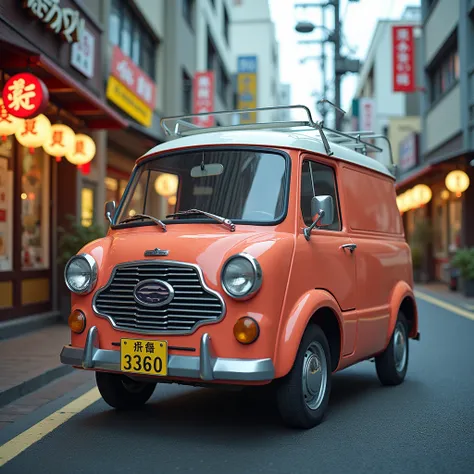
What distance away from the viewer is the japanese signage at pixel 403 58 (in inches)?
931

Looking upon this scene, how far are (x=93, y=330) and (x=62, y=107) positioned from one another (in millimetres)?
6993

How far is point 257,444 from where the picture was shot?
15.3ft

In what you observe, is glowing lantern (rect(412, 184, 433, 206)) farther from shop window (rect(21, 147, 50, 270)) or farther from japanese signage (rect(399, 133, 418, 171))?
shop window (rect(21, 147, 50, 270))

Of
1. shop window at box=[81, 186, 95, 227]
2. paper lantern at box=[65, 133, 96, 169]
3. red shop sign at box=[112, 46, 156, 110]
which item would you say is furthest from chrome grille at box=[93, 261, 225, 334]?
red shop sign at box=[112, 46, 156, 110]

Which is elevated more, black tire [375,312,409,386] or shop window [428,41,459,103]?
shop window [428,41,459,103]

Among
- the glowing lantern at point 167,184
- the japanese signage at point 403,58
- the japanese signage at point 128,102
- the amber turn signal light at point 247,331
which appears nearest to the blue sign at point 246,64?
the japanese signage at point 403,58

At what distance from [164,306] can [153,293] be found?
0.12 metres

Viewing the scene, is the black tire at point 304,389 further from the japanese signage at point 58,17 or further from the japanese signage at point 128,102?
the japanese signage at point 128,102

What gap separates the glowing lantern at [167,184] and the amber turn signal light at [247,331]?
181cm

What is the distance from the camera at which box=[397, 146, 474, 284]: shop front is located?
1995 centimetres

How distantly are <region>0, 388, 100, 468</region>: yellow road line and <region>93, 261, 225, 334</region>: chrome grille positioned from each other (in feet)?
3.23

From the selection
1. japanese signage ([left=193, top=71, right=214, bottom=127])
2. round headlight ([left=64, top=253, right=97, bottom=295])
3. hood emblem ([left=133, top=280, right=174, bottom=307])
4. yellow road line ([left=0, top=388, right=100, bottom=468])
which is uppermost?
japanese signage ([left=193, top=71, right=214, bottom=127])

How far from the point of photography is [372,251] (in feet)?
20.9

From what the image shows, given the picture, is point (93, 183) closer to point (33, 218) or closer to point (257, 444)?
point (33, 218)
